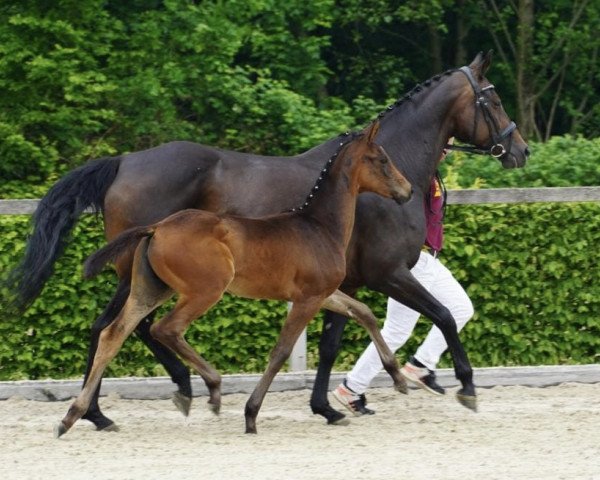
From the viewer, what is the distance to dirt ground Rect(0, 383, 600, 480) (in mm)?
5887

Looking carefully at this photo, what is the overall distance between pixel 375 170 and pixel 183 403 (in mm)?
1703

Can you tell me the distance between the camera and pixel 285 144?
470 inches

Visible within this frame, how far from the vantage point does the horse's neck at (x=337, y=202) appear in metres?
6.92

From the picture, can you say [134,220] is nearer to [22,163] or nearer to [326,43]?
[22,163]

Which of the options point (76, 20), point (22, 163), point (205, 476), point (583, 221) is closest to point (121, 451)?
point (205, 476)

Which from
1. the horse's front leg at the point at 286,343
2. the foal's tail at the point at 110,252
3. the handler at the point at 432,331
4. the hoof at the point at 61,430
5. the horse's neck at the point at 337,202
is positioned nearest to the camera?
the foal's tail at the point at 110,252

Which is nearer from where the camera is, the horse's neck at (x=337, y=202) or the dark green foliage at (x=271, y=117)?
the horse's neck at (x=337, y=202)

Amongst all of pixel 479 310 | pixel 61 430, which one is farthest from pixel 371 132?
pixel 61 430

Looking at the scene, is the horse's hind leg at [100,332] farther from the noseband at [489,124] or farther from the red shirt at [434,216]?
the noseband at [489,124]

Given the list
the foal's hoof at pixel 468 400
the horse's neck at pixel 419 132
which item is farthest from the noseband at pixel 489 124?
the foal's hoof at pixel 468 400

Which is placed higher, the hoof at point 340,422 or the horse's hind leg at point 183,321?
the horse's hind leg at point 183,321

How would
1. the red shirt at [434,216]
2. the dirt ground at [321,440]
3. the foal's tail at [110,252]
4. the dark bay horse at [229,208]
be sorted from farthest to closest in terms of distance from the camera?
the red shirt at [434,216]
the dark bay horse at [229,208]
the foal's tail at [110,252]
the dirt ground at [321,440]

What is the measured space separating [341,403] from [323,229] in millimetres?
1226

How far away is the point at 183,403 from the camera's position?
714 centimetres
